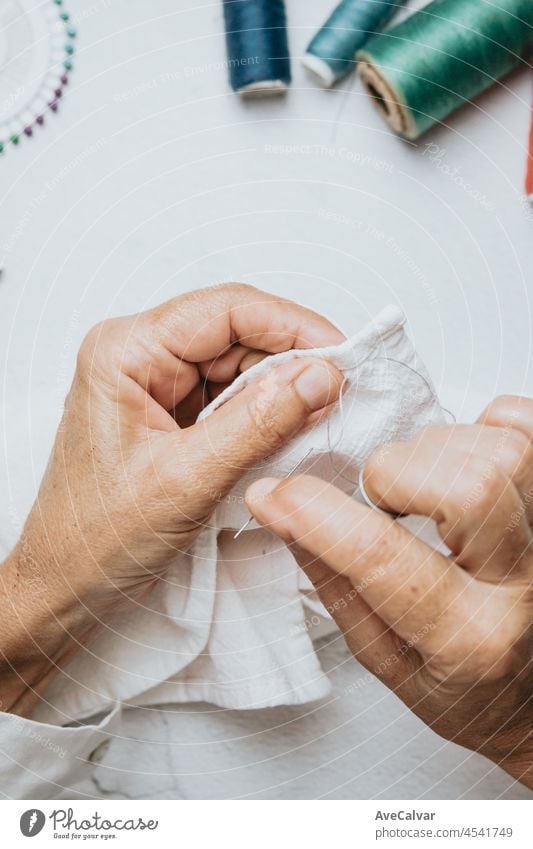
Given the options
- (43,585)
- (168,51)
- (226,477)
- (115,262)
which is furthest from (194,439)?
(168,51)

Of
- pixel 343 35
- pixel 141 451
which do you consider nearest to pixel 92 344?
pixel 141 451

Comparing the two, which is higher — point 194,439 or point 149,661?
point 194,439

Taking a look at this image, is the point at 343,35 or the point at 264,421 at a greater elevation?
the point at 343,35

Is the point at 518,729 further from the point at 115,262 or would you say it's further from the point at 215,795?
the point at 115,262

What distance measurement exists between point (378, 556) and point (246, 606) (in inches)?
6.5

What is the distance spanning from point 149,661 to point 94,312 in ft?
0.94

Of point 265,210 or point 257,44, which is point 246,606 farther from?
point 257,44

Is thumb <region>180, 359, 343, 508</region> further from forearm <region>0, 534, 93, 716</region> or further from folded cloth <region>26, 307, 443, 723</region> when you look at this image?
forearm <region>0, 534, 93, 716</region>

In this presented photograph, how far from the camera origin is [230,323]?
52cm

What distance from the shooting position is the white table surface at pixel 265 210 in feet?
2.13

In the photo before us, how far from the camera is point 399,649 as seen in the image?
478mm

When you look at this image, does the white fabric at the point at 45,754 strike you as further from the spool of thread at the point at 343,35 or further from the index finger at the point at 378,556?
the spool of thread at the point at 343,35

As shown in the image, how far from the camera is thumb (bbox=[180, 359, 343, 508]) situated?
433mm

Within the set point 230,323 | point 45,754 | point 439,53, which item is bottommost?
point 45,754
